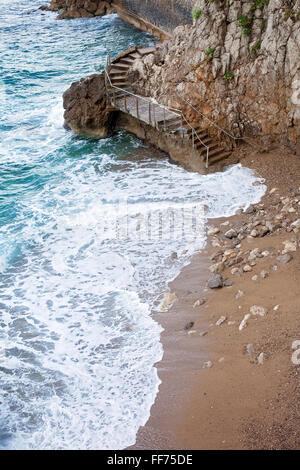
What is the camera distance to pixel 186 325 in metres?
11.3

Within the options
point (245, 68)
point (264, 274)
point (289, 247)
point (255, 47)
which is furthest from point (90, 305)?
point (255, 47)

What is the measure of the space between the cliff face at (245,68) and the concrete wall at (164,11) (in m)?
11.7

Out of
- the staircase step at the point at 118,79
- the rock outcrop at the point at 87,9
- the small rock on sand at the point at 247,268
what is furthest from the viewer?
the rock outcrop at the point at 87,9

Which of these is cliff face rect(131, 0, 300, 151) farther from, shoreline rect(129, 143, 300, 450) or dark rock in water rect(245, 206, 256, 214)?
shoreline rect(129, 143, 300, 450)

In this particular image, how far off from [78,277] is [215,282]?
421cm

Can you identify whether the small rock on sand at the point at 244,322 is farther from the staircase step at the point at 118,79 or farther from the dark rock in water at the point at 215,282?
the staircase step at the point at 118,79

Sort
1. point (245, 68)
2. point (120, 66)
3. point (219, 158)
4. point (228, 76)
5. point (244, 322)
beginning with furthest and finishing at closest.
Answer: point (120, 66) < point (219, 158) < point (228, 76) < point (245, 68) < point (244, 322)

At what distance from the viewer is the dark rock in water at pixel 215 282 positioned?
12174 millimetres

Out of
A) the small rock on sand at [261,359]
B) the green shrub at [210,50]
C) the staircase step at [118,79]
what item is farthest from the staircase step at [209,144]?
the small rock on sand at [261,359]

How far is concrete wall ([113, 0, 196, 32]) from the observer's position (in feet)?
99.0

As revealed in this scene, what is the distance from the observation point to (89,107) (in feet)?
70.4

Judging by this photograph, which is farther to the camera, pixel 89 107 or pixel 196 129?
Result: pixel 89 107

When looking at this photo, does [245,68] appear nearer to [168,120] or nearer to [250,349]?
[168,120]
